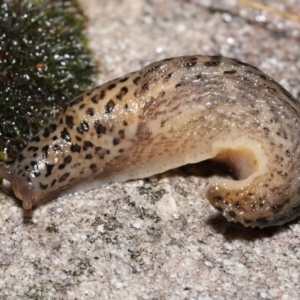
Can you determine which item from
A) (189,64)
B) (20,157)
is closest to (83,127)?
→ (20,157)

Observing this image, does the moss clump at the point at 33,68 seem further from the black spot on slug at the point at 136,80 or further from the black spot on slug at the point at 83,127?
the black spot on slug at the point at 136,80

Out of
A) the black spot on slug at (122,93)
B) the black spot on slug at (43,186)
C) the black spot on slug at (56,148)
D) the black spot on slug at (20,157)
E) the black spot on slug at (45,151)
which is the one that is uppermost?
the black spot on slug at (122,93)

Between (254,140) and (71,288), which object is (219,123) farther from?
(71,288)

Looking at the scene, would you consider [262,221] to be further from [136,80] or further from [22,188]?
[22,188]

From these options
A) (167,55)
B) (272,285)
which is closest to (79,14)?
(167,55)

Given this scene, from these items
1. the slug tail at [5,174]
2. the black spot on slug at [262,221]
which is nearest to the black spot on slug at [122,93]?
the slug tail at [5,174]

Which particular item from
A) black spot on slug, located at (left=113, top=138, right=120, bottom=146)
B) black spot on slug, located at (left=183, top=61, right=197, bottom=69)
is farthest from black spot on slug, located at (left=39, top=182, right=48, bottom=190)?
black spot on slug, located at (left=183, top=61, right=197, bottom=69)
